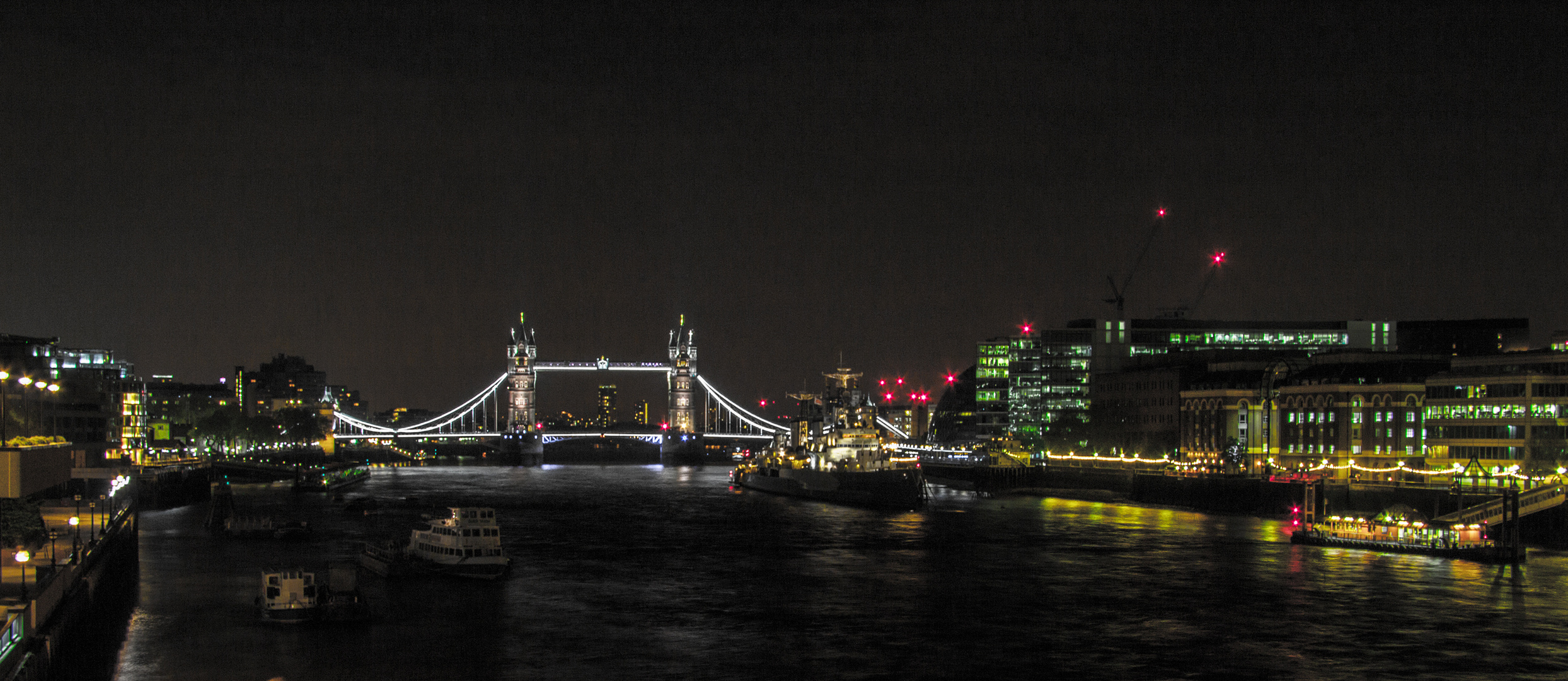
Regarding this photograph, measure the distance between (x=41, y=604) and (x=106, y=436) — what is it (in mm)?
74472

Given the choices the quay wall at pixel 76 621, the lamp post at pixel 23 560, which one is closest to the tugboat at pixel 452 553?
the quay wall at pixel 76 621

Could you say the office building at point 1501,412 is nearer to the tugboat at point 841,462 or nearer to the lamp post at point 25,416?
the tugboat at point 841,462

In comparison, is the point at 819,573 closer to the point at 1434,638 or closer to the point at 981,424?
the point at 1434,638

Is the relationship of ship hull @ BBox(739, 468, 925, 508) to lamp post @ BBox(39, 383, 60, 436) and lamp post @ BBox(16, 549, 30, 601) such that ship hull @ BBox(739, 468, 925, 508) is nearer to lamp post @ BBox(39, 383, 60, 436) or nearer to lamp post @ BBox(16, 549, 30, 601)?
lamp post @ BBox(39, 383, 60, 436)

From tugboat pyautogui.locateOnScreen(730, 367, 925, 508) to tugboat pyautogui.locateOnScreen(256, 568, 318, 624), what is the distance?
164ft

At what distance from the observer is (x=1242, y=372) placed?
355 feet

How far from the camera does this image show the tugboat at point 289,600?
35.8 metres

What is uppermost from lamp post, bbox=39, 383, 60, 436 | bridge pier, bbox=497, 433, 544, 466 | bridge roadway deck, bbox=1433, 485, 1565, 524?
lamp post, bbox=39, 383, 60, 436

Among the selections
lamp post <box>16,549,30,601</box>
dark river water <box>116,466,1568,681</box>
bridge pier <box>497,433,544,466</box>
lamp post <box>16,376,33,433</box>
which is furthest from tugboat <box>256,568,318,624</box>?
bridge pier <box>497,433,544,466</box>

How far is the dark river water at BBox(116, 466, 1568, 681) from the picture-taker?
1219 inches

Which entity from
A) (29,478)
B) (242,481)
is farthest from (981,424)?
(29,478)

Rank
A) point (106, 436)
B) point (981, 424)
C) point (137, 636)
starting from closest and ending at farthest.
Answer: point (137, 636)
point (106, 436)
point (981, 424)

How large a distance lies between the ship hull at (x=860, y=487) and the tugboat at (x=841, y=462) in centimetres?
4

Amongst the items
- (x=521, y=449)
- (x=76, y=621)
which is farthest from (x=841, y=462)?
(x=521, y=449)
